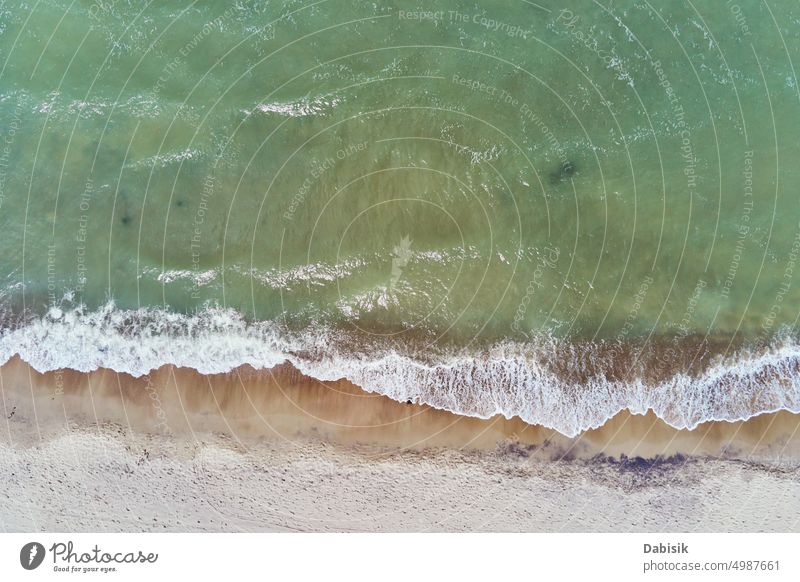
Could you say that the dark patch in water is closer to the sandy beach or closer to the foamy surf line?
the foamy surf line

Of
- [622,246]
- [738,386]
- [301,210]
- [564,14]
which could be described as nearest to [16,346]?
[301,210]

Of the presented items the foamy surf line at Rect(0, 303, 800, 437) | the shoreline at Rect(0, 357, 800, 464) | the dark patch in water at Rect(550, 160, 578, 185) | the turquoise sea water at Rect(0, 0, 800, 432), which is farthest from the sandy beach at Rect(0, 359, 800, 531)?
the dark patch in water at Rect(550, 160, 578, 185)

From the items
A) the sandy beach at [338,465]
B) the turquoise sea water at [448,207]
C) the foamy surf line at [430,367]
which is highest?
the turquoise sea water at [448,207]
